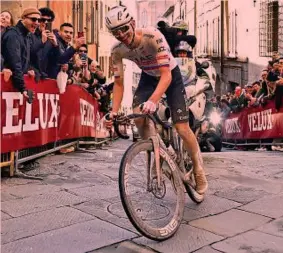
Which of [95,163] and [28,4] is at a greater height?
[28,4]

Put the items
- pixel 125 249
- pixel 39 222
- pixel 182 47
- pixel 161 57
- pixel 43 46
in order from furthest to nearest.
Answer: pixel 43 46, pixel 182 47, pixel 39 222, pixel 161 57, pixel 125 249

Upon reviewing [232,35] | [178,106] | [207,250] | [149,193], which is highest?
[232,35]

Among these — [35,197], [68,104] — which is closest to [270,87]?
[68,104]

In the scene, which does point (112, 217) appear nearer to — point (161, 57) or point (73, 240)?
point (73, 240)

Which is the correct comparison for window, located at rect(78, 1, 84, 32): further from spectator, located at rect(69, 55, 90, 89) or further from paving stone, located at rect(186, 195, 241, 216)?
paving stone, located at rect(186, 195, 241, 216)

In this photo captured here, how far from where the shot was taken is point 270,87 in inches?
445

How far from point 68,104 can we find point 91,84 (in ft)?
9.99

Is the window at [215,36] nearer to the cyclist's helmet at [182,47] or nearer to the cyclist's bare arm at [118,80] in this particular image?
the cyclist's helmet at [182,47]

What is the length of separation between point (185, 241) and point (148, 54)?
150 centimetres

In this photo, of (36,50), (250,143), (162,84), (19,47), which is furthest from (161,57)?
(250,143)

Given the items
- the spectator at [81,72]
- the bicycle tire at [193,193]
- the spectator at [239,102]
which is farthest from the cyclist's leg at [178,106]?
the spectator at [239,102]

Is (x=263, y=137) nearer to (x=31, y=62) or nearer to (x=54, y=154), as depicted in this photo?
(x=54, y=154)

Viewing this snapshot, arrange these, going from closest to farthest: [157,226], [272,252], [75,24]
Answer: [272,252] < [157,226] < [75,24]

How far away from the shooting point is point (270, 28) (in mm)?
21219
